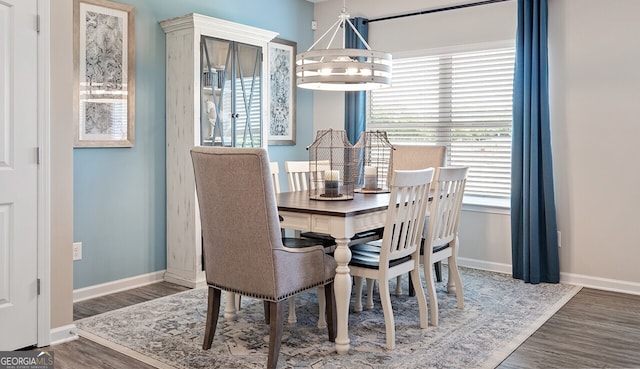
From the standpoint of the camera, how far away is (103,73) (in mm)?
3949

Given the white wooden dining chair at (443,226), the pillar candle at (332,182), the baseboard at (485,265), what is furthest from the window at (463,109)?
the pillar candle at (332,182)

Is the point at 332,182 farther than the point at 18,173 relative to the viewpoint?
Yes

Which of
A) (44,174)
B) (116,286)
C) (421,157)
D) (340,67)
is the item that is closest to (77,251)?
(116,286)

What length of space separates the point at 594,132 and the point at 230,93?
111 inches

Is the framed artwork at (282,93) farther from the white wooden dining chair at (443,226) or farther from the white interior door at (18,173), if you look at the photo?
the white interior door at (18,173)

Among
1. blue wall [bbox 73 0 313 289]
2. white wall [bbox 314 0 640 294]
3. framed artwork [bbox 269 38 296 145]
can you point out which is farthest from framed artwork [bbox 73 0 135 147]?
white wall [bbox 314 0 640 294]

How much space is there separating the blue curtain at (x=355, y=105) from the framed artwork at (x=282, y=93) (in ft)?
1.81

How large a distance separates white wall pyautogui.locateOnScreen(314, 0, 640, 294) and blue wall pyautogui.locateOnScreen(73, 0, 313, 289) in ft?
9.09

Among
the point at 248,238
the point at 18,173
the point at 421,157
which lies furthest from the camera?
the point at 421,157

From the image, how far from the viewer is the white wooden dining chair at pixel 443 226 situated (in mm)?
3332

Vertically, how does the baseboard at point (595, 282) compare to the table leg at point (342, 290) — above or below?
below

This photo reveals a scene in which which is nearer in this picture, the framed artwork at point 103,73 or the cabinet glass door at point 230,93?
the framed artwork at point 103,73

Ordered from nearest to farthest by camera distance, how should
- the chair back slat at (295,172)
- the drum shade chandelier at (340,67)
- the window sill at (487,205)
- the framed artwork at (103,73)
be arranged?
1. the drum shade chandelier at (340,67)
2. the framed artwork at (103,73)
3. the chair back slat at (295,172)
4. the window sill at (487,205)

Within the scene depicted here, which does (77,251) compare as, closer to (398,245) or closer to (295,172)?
(295,172)
